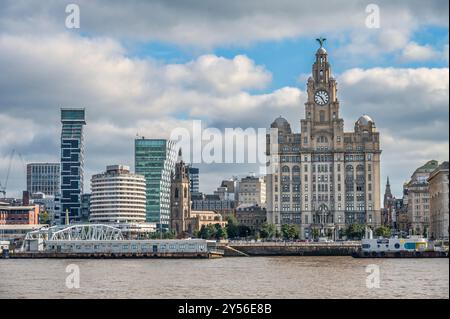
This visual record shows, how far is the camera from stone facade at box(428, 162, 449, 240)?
126m

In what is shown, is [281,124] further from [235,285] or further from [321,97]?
[235,285]

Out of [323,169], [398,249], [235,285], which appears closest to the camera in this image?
[235,285]

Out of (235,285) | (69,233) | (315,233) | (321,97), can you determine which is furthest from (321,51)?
(235,285)

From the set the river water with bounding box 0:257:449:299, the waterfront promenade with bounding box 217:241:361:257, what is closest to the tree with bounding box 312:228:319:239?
the waterfront promenade with bounding box 217:241:361:257

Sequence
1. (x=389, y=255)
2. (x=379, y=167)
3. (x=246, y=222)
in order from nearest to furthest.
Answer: (x=389, y=255) < (x=379, y=167) < (x=246, y=222)

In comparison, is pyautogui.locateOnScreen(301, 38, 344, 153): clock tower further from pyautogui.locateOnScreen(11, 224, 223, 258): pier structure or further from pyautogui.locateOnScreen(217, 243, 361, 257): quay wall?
pyautogui.locateOnScreen(11, 224, 223, 258): pier structure

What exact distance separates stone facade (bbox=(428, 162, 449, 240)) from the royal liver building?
32.2ft

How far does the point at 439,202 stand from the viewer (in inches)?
5507

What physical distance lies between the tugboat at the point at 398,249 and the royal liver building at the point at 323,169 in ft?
135

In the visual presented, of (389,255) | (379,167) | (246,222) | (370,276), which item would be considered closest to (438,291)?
(370,276)

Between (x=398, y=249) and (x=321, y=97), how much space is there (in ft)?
168
